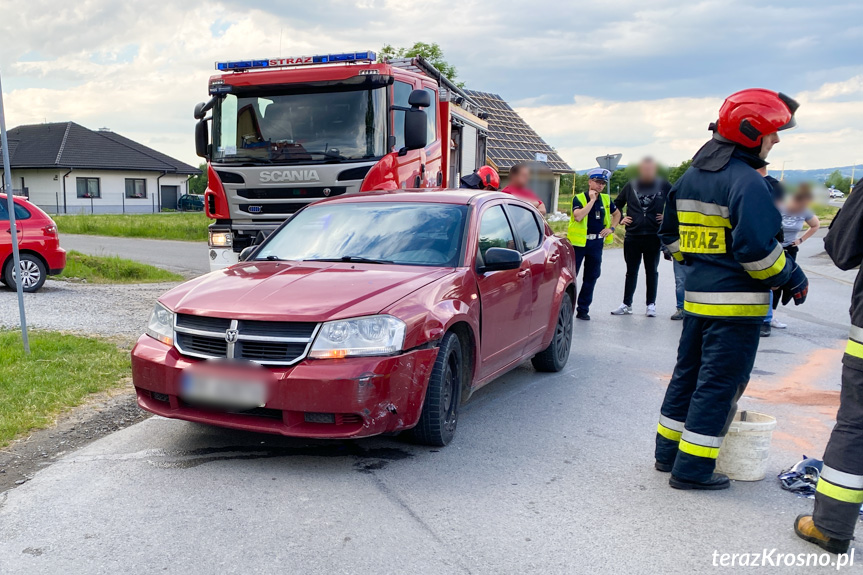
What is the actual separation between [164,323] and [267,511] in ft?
4.97

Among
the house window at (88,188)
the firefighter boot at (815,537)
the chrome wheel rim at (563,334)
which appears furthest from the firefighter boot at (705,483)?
the house window at (88,188)

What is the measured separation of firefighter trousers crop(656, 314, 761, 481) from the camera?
4234 mm

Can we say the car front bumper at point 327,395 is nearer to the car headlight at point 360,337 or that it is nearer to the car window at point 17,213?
the car headlight at point 360,337

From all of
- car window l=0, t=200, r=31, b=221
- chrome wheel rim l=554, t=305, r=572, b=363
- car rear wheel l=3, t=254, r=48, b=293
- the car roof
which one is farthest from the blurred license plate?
car rear wheel l=3, t=254, r=48, b=293

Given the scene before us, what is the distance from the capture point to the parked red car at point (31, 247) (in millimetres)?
12102

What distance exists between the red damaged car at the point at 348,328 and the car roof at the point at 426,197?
1.2 inches

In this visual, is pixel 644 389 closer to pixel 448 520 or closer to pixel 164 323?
pixel 448 520

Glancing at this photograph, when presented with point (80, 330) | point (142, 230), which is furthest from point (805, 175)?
point (142, 230)

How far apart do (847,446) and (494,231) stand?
122 inches

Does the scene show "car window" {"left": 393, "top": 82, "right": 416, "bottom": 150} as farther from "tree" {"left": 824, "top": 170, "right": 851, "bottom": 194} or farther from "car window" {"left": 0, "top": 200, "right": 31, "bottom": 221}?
"car window" {"left": 0, "top": 200, "right": 31, "bottom": 221}

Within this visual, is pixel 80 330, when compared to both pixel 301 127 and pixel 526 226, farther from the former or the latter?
pixel 526 226

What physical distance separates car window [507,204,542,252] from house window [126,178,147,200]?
54.6 m

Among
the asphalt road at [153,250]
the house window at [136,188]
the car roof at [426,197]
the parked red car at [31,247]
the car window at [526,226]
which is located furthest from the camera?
the house window at [136,188]

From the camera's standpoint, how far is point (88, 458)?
482 centimetres
